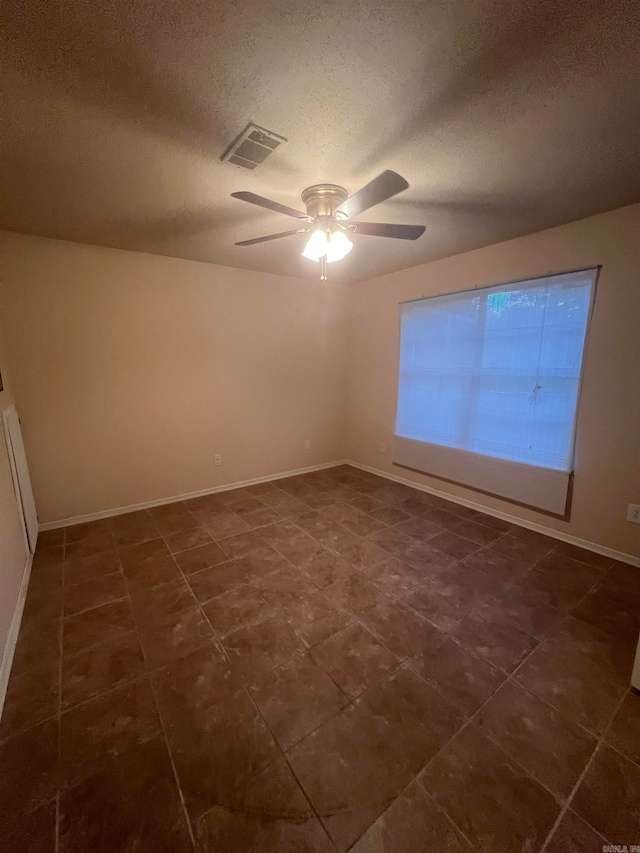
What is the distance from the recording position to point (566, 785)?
3.70 ft

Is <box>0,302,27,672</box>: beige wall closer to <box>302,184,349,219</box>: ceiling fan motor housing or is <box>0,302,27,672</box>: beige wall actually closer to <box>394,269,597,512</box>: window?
<box>302,184,349,219</box>: ceiling fan motor housing

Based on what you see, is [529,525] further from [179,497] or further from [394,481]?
[179,497]

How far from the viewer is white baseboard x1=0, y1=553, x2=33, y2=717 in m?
1.45

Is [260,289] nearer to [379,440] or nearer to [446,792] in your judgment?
[379,440]

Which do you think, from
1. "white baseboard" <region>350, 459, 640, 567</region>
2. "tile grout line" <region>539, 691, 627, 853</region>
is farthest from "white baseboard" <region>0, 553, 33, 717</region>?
"white baseboard" <region>350, 459, 640, 567</region>

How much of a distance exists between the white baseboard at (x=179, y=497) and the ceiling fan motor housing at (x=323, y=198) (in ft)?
9.31

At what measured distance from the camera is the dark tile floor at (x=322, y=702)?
103 centimetres

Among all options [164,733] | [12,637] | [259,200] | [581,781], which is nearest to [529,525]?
[581,781]

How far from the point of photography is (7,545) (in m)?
1.84

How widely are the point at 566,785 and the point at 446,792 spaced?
0.42 metres

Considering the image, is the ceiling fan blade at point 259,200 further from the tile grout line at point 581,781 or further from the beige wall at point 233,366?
the tile grout line at point 581,781

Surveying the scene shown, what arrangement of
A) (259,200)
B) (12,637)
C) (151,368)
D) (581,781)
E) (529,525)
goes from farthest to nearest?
(151,368) < (529,525) < (12,637) < (259,200) < (581,781)

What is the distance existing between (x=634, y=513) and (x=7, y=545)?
3.96 meters

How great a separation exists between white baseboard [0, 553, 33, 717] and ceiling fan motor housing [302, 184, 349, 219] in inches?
105
